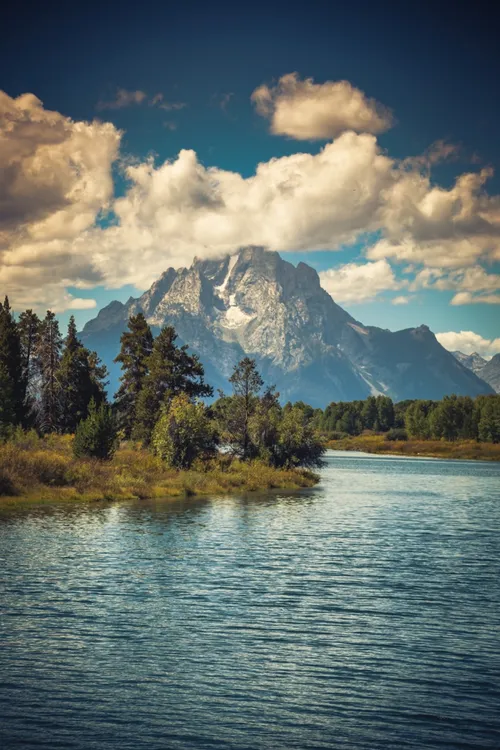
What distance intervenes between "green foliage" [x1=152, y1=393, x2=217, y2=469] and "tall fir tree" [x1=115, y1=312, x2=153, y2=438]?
2704 centimetres

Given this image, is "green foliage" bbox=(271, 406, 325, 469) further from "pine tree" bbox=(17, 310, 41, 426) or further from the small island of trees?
"pine tree" bbox=(17, 310, 41, 426)

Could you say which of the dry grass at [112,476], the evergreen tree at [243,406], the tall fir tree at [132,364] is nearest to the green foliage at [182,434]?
the dry grass at [112,476]

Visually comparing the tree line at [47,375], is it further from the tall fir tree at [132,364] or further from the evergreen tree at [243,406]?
the evergreen tree at [243,406]

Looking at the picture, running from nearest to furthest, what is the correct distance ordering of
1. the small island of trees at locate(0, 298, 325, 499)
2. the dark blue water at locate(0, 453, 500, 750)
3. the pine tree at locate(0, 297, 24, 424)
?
the dark blue water at locate(0, 453, 500, 750) → the small island of trees at locate(0, 298, 325, 499) → the pine tree at locate(0, 297, 24, 424)

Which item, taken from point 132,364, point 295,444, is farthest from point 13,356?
point 295,444

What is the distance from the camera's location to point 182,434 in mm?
80938

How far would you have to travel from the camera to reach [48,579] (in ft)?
98.1

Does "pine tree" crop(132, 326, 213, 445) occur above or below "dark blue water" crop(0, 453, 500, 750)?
above

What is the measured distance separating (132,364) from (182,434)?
34.3 metres

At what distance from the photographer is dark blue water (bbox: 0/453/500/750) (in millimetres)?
15733

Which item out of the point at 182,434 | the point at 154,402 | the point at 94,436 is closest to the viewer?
the point at 94,436

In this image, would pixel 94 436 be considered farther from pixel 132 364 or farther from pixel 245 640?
pixel 245 640

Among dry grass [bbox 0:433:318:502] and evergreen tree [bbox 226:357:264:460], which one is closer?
dry grass [bbox 0:433:318:502]

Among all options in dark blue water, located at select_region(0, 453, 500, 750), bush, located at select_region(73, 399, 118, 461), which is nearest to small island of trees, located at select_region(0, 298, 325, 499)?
bush, located at select_region(73, 399, 118, 461)
